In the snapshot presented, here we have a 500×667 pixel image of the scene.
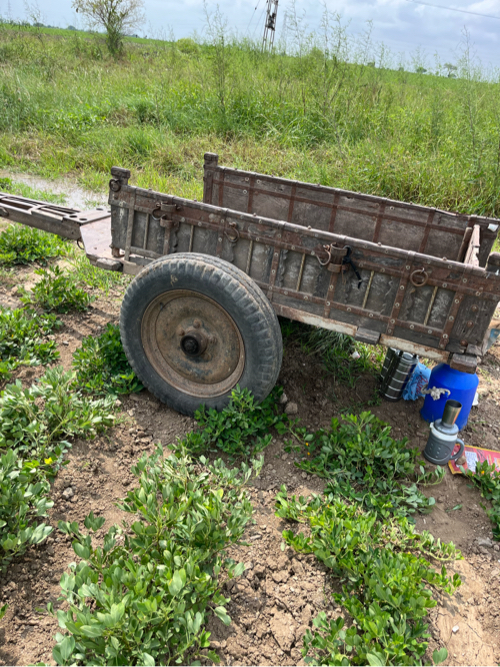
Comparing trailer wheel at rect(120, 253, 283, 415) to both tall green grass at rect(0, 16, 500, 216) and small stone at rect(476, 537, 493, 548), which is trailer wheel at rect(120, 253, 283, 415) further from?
tall green grass at rect(0, 16, 500, 216)

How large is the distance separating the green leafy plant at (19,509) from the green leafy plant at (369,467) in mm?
1546

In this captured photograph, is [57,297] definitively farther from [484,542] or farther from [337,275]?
A: [484,542]

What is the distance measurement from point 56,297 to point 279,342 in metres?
2.48

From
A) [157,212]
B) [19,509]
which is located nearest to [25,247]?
[157,212]

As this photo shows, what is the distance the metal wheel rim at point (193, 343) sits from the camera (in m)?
3.20

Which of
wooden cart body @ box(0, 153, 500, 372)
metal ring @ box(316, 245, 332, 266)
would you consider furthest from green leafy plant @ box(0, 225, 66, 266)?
metal ring @ box(316, 245, 332, 266)

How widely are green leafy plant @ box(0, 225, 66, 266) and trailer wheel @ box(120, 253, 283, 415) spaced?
8.45 feet

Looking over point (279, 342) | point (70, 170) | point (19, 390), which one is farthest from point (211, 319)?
point (70, 170)

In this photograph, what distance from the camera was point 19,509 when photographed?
241 centimetres

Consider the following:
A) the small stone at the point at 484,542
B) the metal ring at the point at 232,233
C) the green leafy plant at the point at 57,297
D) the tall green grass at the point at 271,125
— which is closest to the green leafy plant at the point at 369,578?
the small stone at the point at 484,542

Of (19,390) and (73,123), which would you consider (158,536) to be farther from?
(73,123)

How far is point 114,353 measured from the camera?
3.70 m

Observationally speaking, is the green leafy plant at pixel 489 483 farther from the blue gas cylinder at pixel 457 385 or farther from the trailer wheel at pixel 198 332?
the trailer wheel at pixel 198 332

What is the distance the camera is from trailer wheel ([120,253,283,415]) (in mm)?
2936
